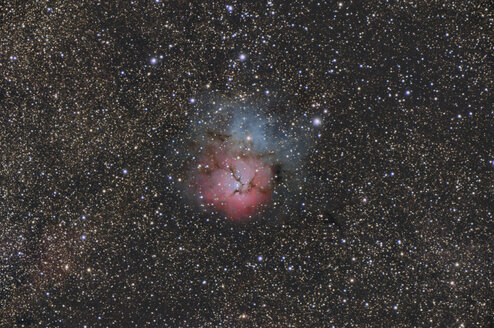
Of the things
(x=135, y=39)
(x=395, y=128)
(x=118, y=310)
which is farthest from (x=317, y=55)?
(x=118, y=310)

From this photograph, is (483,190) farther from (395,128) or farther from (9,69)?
(9,69)

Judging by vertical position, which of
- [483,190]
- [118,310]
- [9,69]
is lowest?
[118,310]

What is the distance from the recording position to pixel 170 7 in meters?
0.55

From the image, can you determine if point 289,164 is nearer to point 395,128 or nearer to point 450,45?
point 395,128

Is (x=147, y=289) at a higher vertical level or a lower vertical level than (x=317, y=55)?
lower

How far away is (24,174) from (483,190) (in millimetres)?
701

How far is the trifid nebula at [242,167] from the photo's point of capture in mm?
552

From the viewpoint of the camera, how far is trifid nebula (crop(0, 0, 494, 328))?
552 millimetres

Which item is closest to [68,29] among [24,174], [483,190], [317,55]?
[24,174]

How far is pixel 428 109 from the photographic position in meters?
0.56

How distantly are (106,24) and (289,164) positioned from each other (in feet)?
1.14

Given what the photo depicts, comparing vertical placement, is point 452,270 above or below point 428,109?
below

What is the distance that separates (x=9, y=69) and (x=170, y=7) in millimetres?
260

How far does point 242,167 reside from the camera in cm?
55
